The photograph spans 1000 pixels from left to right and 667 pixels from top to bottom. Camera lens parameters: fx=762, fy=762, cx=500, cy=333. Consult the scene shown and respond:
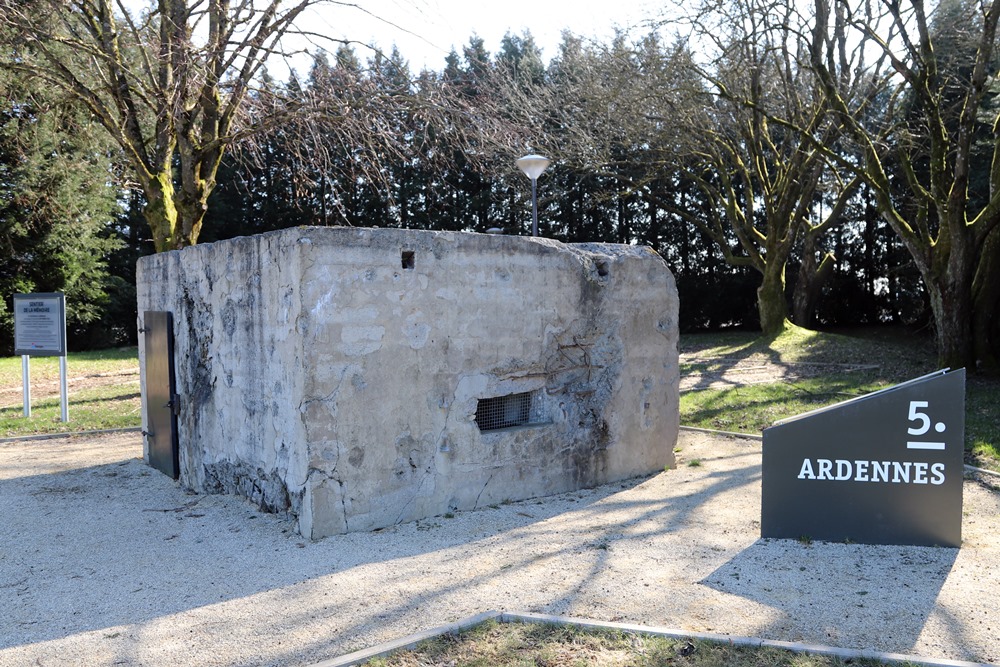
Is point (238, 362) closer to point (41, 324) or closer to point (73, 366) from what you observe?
point (41, 324)

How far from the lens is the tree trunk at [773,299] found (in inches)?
760

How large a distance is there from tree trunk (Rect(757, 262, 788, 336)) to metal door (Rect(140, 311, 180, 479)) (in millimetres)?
15258

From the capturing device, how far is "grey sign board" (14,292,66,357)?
11398 millimetres

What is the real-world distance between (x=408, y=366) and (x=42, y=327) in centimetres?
807

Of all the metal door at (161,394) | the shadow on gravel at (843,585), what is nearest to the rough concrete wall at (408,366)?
the metal door at (161,394)

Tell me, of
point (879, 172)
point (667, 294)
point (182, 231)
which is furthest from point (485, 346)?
point (879, 172)

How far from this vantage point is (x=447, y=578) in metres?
5.01

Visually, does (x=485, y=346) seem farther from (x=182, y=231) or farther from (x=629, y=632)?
(x=182, y=231)

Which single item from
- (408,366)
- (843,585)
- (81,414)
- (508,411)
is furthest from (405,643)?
(81,414)

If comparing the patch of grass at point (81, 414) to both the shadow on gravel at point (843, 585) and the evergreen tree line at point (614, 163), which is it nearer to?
the evergreen tree line at point (614, 163)

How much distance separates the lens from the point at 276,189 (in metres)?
26.9

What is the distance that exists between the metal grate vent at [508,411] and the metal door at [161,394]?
3367 mm

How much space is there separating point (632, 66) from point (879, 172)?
5.27 metres

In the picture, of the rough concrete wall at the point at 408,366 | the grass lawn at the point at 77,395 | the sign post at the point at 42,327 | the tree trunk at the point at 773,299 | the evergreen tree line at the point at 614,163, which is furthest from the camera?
the tree trunk at the point at 773,299
